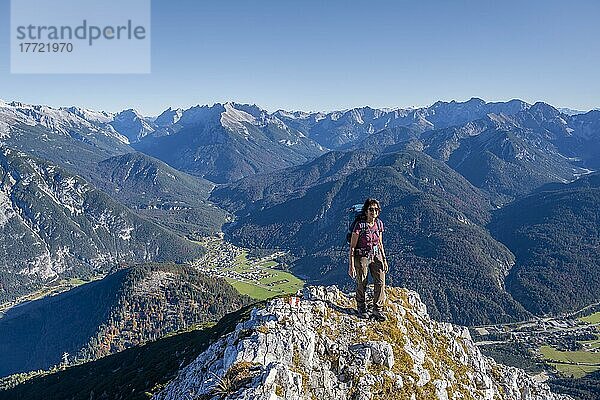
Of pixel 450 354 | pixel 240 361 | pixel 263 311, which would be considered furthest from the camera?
pixel 450 354

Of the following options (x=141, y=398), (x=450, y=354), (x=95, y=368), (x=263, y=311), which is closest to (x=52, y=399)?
(x=95, y=368)

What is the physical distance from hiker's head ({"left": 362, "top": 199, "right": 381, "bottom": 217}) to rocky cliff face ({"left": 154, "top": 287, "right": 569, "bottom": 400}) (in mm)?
16391

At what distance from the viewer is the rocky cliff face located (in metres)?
43.3

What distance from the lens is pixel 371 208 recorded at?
37.2m

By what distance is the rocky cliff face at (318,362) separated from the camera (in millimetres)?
43312

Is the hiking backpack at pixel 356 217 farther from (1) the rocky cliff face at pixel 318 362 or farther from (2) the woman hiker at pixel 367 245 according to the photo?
(1) the rocky cliff face at pixel 318 362

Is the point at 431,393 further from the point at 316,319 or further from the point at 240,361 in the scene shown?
the point at 240,361

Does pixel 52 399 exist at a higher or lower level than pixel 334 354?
lower

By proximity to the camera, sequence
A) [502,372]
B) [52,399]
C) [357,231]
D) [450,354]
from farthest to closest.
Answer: [52,399] → [502,372] → [450,354] → [357,231]

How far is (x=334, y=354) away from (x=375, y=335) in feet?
21.6

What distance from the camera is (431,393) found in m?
52.1

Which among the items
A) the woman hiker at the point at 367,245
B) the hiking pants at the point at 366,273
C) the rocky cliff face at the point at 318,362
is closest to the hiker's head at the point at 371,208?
the woman hiker at the point at 367,245

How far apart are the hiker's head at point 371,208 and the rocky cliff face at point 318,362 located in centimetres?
1639

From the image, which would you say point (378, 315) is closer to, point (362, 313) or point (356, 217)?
point (362, 313)
